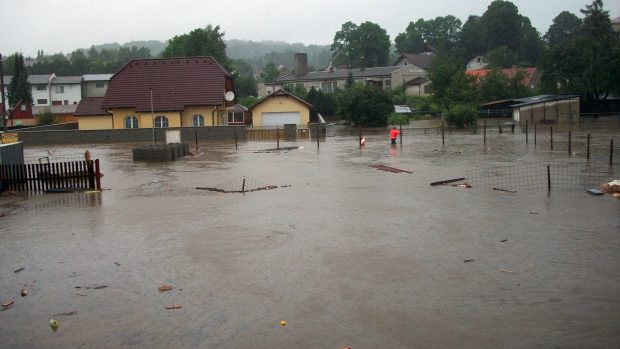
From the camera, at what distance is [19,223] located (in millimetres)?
15305

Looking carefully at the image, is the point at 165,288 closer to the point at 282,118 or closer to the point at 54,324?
the point at 54,324

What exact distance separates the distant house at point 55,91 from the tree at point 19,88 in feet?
20.3

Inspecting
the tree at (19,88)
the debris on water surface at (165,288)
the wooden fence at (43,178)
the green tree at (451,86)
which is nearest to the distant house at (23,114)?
the tree at (19,88)

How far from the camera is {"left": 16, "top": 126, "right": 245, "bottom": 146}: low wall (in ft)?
151

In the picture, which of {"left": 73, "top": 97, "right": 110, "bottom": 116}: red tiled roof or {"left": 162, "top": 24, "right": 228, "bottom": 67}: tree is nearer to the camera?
{"left": 73, "top": 97, "right": 110, "bottom": 116}: red tiled roof

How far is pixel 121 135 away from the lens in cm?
4684

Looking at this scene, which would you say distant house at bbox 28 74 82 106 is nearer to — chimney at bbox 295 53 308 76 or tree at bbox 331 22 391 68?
chimney at bbox 295 53 308 76

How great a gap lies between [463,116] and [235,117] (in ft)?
72.5

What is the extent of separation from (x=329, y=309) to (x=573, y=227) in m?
7.57

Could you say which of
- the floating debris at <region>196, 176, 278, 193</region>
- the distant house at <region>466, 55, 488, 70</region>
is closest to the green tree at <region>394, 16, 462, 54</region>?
the distant house at <region>466, 55, 488, 70</region>

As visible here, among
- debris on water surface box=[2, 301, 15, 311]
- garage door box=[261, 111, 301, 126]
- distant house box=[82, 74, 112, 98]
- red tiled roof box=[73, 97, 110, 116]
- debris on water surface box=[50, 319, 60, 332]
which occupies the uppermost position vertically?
distant house box=[82, 74, 112, 98]

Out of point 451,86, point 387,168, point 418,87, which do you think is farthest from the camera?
point 418,87

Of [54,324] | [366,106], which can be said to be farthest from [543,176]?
[366,106]

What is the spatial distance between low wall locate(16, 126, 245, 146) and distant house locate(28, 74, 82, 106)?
154 ft
